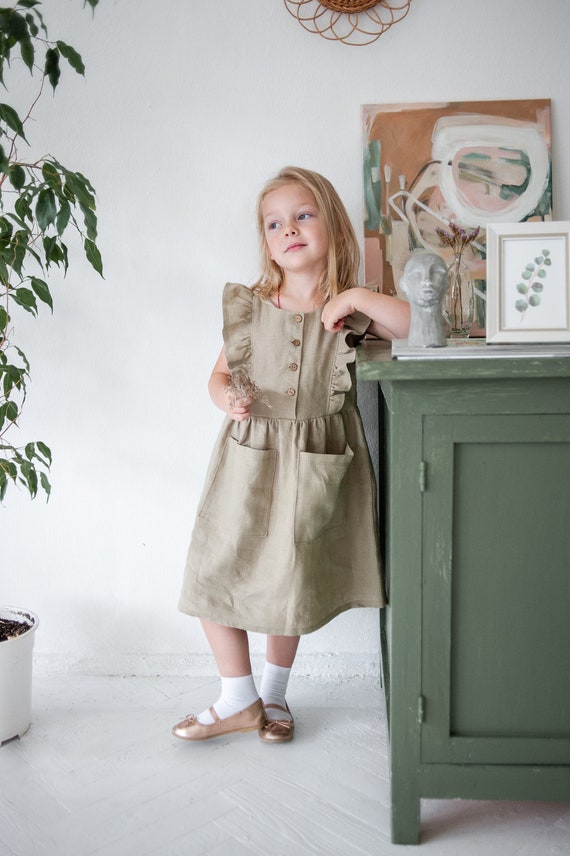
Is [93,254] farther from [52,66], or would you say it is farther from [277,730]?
[277,730]

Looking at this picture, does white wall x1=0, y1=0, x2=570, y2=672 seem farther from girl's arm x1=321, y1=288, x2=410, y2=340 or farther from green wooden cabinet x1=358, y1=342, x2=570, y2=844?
green wooden cabinet x1=358, y1=342, x2=570, y2=844

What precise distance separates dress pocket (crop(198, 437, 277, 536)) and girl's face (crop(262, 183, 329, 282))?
0.43 m

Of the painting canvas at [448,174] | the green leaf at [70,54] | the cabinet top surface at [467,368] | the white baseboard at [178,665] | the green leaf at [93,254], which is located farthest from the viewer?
the white baseboard at [178,665]

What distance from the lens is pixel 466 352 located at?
4.05 feet

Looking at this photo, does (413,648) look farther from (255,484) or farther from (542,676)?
(255,484)

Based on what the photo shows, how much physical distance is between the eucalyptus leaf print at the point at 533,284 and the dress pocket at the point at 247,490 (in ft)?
1.98

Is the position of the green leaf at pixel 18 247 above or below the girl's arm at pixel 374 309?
above

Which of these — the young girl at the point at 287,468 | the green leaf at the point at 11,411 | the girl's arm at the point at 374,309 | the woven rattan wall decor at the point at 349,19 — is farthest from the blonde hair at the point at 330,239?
the green leaf at the point at 11,411

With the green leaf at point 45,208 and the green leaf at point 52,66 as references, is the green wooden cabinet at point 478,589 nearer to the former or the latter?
the green leaf at point 45,208

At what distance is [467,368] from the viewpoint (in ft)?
3.89

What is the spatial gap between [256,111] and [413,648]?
1290 millimetres

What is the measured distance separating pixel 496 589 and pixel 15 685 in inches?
42.5

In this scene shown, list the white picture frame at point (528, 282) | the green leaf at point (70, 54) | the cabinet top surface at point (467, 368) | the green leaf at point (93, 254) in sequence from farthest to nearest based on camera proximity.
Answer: the green leaf at point (93, 254) → the green leaf at point (70, 54) → the white picture frame at point (528, 282) → the cabinet top surface at point (467, 368)

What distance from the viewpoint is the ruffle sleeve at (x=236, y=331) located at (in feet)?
5.49
